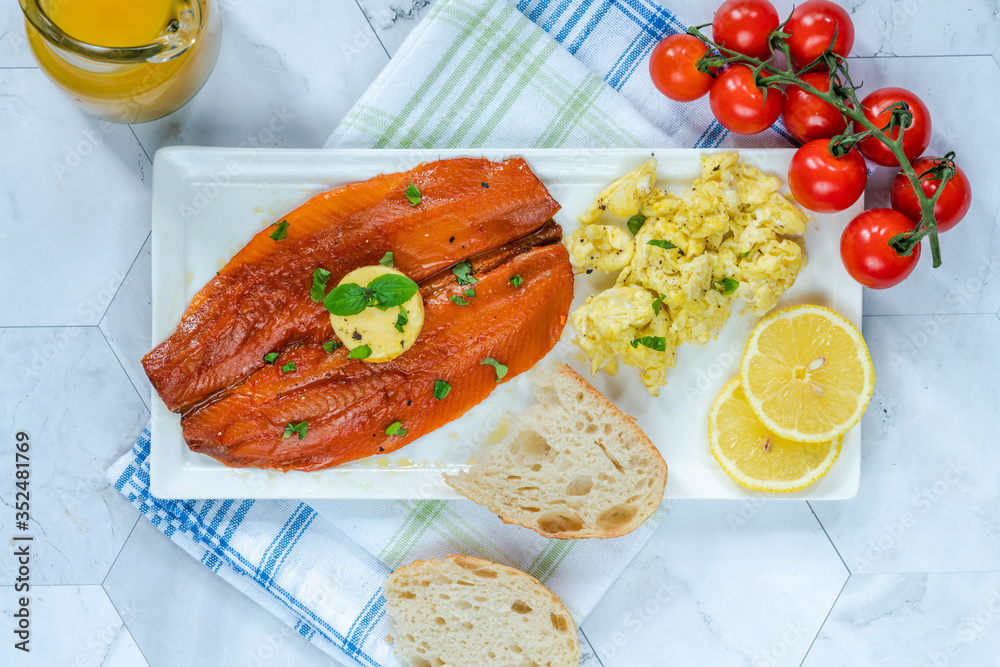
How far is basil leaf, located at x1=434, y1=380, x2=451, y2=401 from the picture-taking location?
7.96 ft

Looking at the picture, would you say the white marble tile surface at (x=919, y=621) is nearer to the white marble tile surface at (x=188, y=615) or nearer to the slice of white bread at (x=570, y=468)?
the slice of white bread at (x=570, y=468)

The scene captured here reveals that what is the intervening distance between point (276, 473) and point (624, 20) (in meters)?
2.02

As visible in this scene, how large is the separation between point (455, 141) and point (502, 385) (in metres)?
0.88

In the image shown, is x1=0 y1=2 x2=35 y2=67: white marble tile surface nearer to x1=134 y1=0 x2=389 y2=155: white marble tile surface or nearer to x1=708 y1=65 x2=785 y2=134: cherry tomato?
x1=134 y1=0 x2=389 y2=155: white marble tile surface

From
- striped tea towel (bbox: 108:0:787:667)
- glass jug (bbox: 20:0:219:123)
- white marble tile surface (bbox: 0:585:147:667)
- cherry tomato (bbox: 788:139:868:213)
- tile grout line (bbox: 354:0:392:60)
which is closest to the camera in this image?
glass jug (bbox: 20:0:219:123)

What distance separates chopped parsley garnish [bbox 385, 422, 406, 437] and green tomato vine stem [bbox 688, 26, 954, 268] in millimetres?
1519

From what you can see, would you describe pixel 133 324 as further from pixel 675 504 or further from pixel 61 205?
pixel 675 504

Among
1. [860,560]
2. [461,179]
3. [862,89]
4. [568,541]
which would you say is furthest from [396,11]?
[860,560]

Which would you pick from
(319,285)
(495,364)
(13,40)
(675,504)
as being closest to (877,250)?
(675,504)

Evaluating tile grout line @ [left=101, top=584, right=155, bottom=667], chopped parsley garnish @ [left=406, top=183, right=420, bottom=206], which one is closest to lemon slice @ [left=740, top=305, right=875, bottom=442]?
chopped parsley garnish @ [left=406, top=183, right=420, bottom=206]

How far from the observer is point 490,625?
8.46 ft

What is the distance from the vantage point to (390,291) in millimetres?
2215

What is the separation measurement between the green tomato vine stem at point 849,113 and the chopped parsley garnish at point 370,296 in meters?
1.18

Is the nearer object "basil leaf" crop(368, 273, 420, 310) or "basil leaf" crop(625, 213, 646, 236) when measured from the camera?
"basil leaf" crop(368, 273, 420, 310)
